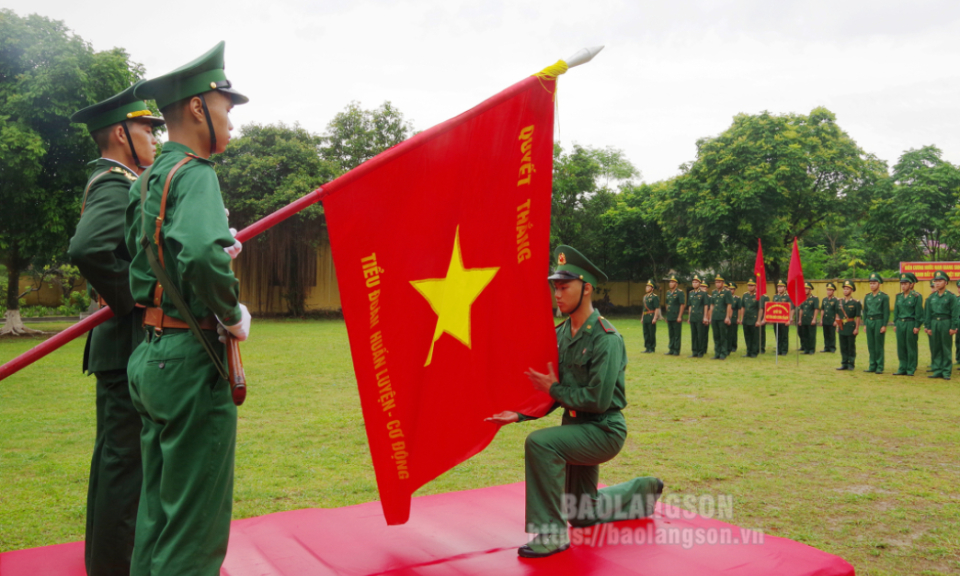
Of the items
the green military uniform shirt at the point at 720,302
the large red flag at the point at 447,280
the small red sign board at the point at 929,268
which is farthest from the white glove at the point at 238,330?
the small red sign board at the point at 929,268

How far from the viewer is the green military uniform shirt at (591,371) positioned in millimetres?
3533

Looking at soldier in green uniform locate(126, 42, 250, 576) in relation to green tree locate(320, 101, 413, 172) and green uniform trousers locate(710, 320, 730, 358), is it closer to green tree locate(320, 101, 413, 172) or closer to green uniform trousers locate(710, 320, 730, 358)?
green uniform trousers locate(710, 320, 730, 358)

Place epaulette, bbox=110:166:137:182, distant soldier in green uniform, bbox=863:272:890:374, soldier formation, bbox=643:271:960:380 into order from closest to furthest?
epaulette, bbox=110:166:137:182
soldier formation, bbox=643:271:960:380
distant soldier in green uniform, bbox=863:272:890:374

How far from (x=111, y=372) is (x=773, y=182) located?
88.9 feet

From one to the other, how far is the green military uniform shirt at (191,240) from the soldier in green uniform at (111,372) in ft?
1.18

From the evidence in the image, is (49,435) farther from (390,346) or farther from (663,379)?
(663,379)

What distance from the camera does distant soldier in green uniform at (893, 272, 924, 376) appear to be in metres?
12.2

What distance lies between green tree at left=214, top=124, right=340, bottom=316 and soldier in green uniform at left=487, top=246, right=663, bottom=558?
23322mm

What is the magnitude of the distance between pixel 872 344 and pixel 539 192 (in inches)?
480

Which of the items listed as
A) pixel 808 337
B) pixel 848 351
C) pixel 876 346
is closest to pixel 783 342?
pixel 808 337

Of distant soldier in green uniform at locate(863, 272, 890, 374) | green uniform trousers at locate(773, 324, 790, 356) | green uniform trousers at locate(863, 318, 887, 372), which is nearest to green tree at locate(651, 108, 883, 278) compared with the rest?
green uniform trousers at locate(773, 324, 790, 356)

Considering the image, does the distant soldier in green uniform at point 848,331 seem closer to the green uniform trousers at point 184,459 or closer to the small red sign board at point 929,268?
the green uniform trousers at point 184,459

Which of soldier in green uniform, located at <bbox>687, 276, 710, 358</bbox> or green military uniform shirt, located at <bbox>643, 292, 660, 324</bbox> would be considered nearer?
soldier in green uniform, located at <bbox>687, 276, 710, 358</bbox>

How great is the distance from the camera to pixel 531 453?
3.46m
